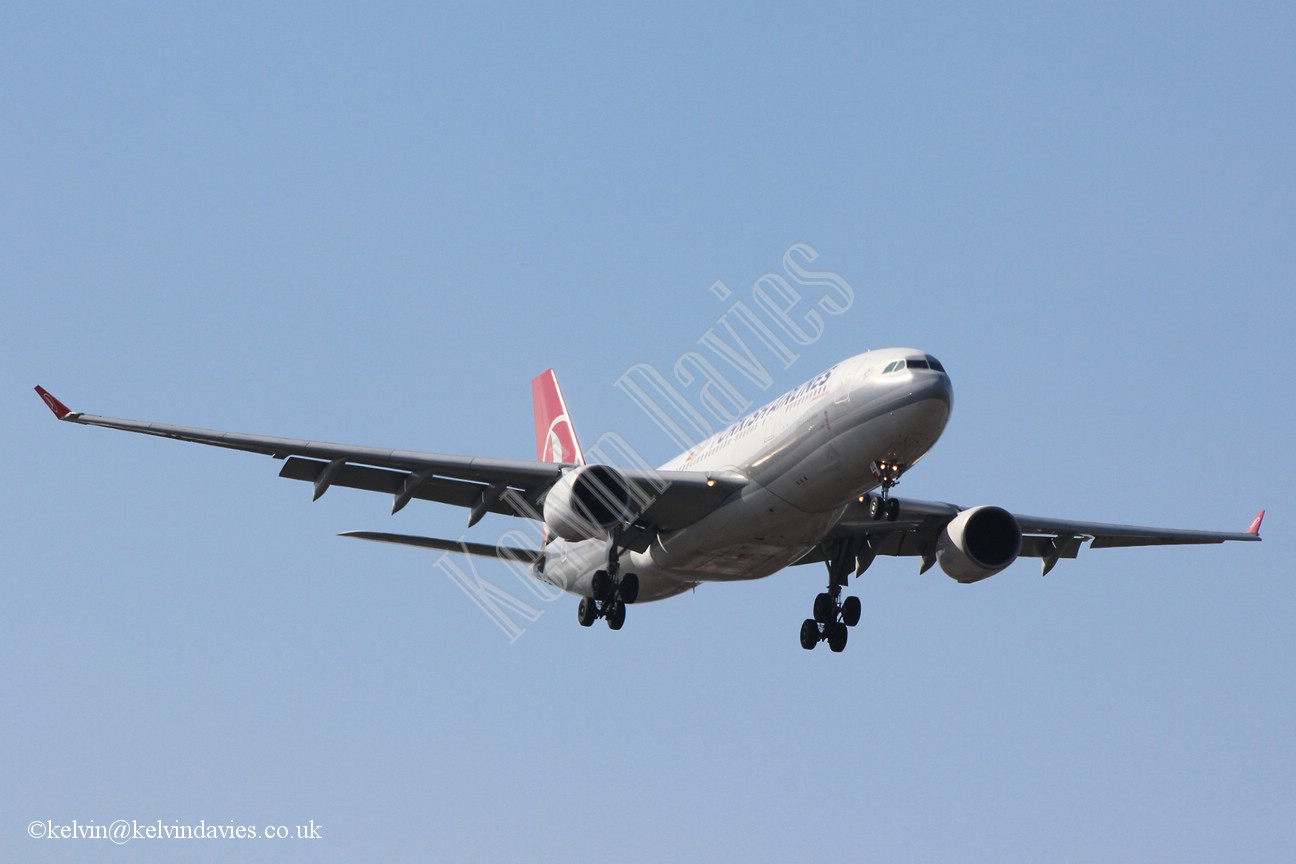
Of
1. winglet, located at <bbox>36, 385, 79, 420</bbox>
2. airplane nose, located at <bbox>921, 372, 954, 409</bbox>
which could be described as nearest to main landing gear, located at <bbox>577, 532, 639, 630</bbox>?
airplane nose, located at <bbox>921, 372, 954, 409</bbox>

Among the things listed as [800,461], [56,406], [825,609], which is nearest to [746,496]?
[800,461]

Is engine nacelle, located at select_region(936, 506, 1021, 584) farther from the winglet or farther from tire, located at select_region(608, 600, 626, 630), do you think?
the winglet

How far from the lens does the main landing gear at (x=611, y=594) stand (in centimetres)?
3312

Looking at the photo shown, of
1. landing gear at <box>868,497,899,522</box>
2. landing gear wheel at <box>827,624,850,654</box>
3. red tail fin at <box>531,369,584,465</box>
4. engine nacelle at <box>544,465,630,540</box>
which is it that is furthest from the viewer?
red tail fin at <box>531,369,584,465</box>

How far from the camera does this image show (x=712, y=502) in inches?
1230

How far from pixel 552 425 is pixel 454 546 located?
28.3 feet

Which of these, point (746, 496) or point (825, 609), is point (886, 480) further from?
point (825, 609)

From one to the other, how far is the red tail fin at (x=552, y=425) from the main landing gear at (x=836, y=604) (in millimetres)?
8603

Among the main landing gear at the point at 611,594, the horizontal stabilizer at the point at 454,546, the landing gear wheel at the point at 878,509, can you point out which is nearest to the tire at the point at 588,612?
the main landing gear at the point at 611,594

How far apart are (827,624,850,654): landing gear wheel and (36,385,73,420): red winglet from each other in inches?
650

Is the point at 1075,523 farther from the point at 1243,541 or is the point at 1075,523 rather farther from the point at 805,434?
the point at 805,434

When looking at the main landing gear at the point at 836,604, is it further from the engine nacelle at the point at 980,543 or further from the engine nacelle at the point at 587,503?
the engine nacelle at the point at 587,503

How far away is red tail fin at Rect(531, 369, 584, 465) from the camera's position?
4238cm

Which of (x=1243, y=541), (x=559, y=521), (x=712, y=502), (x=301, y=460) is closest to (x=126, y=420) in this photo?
(x=301, y=460)
